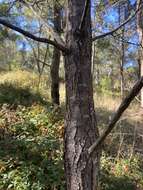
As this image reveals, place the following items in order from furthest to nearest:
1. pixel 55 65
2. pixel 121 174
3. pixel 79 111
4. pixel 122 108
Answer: pixel 55 65 < pixel 121 174 < pixel 79 111 < pixel 122 108

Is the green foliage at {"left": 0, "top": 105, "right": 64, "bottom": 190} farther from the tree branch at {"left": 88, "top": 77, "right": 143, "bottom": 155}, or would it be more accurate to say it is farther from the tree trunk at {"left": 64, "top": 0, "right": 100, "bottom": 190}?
the tree branch at {"left": 88, "top": 77, "right": 143, "bottom": 155}

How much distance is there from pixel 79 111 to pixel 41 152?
3962 mm

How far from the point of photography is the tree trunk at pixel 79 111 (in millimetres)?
2557

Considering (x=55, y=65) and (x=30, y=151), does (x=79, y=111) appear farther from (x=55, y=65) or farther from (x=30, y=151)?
(x=55, y=65)

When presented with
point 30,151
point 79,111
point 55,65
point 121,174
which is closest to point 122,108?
point 79,111

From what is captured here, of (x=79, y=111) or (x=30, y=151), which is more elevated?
(x=79, y=111)

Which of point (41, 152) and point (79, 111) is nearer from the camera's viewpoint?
point (79, 111)

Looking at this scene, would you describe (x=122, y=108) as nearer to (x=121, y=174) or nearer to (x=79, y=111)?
(x=79, y=111)

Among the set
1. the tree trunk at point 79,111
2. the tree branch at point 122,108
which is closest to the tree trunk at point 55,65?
the tree trunk at point 79,111

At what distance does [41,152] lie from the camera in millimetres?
6395

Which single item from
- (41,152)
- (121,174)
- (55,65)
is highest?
(55,65)

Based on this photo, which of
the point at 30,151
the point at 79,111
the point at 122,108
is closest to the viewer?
the point at 122,108

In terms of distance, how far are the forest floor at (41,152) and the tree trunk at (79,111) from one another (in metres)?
1.97

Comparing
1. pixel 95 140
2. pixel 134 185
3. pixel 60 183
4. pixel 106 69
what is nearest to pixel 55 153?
pixel 60 183
